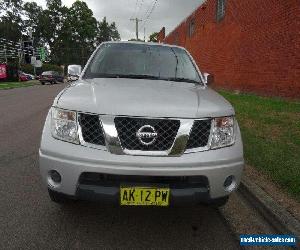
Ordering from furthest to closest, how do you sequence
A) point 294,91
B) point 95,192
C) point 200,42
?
point 200,42
point 294,91
point 95,192

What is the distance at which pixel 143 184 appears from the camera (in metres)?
2.83

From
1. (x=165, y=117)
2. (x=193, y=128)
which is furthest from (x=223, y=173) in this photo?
(x=165, y=117)

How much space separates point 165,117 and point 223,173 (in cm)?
69

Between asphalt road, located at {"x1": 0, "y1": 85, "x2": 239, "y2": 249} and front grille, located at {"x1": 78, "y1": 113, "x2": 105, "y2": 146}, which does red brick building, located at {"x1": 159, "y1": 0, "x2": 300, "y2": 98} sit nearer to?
asphalt road, located at {"x1": 0, "y1": 85, "x2": 239, "y2": 249}

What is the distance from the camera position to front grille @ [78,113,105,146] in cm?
288

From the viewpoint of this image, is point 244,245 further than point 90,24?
No

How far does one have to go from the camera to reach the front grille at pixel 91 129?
2885 mm

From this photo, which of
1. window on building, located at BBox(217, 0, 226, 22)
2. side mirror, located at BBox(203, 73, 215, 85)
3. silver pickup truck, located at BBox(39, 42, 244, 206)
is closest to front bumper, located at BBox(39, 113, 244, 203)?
silver pickup truck, located at BBox(39, 42, 244, 206)

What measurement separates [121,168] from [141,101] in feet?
1.97

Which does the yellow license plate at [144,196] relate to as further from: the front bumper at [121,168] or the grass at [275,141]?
the grass at [275,141]

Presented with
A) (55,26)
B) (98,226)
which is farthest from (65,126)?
(55,26)

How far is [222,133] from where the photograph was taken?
3.14m

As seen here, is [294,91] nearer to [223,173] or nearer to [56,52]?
[223,173]

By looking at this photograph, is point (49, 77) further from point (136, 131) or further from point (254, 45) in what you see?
point (136, 131)
